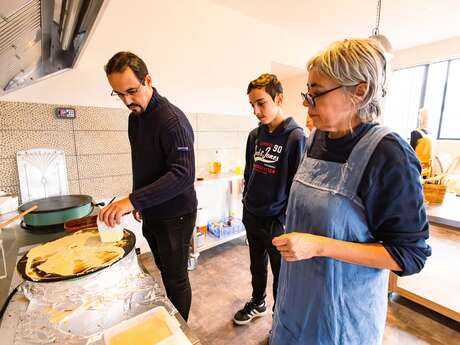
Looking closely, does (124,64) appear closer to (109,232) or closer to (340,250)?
(109,232)

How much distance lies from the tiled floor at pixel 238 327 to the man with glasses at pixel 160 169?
0.53 metres

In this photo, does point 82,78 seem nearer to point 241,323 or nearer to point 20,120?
point 20,120

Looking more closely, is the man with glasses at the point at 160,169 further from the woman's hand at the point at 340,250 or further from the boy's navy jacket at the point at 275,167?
the woman's hand at the point at 340,250

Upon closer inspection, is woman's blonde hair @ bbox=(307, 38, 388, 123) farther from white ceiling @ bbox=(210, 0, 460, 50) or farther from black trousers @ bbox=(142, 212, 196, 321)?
white ceiling @ bbox=(210, 0, 460, 50)

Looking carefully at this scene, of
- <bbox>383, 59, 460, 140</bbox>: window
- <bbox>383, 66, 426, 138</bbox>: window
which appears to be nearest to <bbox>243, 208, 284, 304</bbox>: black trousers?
<bbox>383, 59, 460, 140</bbox>: window

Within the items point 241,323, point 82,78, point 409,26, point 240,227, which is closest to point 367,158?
point 241,323

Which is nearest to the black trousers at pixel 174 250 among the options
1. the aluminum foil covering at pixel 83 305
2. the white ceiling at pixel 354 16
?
the aluminum foil covering at pixel 83 305

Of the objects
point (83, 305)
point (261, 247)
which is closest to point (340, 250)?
point (83, 305)

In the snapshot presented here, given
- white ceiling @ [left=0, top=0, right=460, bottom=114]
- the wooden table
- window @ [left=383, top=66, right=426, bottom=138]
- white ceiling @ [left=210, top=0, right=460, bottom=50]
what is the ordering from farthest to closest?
window @ [left=383, top=66, right=426, bottom=138], white ceiling @ [left=210, top=0, right=460, bottom=50], white ceiling @ [left=0, top=0, right=460, bottom=114], the wooden table

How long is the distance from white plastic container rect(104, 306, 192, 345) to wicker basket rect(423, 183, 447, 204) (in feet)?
5.86

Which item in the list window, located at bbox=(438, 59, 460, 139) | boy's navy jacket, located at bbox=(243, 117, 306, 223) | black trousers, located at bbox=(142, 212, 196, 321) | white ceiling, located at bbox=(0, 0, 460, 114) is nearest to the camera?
black trousers, located at bbox=(142, 212, 196, 321)

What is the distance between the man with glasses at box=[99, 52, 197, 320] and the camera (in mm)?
904

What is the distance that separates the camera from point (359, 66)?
21.6 inches

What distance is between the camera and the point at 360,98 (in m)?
0.58
